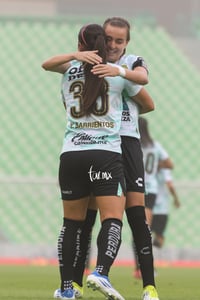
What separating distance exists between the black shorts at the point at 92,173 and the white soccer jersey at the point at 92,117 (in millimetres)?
46

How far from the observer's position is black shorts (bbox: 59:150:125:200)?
21.4 ft

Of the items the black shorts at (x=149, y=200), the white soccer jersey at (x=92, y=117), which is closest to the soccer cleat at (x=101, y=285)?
the white soccer jersey at (x=92, y=117)

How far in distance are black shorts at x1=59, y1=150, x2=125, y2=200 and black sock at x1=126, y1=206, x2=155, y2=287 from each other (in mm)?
401

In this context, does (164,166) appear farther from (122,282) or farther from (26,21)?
(26,21)

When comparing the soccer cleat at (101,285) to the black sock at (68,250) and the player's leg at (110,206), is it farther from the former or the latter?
the black sock at (68,250)

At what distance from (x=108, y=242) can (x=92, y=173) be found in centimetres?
46

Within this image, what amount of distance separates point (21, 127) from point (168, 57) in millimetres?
4784

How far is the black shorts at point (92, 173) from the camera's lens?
652cm

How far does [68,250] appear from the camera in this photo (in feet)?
22.4

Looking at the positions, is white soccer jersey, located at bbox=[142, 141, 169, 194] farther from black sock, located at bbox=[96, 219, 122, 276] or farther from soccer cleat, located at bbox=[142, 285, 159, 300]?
black sock, located at bbox=[96, 219, 122, 276]

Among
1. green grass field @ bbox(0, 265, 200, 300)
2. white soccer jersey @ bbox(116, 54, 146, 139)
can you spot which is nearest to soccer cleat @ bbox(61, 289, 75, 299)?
green grass field @ bbox(0, 265, 200, 300)

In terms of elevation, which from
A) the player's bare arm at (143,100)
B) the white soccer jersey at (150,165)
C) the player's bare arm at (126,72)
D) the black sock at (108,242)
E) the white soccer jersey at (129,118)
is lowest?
the white soccer jersey at (150,165)

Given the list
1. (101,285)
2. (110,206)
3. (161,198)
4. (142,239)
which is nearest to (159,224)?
(161,198)

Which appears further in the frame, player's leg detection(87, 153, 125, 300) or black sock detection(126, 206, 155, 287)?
black sock detection(126, 206, 155, 287)
